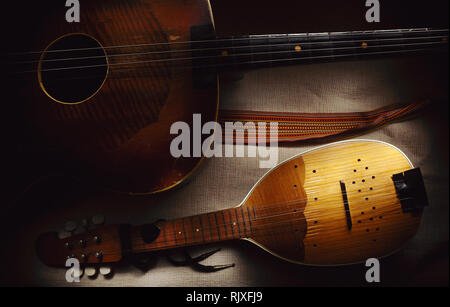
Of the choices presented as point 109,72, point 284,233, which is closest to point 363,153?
point 284,233

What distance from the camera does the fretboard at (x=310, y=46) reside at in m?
0.79

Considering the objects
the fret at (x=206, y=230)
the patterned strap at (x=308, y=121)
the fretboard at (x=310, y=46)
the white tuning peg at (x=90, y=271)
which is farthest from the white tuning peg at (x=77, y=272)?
the fretboard at (x=310, y=46)

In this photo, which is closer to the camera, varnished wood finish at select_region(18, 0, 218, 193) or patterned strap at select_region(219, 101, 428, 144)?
varnished wood finish at select_region(18, 0, 218, 193)

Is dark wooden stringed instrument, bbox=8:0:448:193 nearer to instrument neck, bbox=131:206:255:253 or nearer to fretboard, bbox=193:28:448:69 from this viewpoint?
fretboard, bbox=193:28:448:69

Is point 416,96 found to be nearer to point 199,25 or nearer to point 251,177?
point 251,177

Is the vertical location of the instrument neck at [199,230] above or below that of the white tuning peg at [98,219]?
below

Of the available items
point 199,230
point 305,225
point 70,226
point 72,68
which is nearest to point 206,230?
point 199,230

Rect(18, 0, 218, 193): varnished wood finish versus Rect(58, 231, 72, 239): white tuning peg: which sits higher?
Rect(18, 0, 218, 193): varnished wood finish

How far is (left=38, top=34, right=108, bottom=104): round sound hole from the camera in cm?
78

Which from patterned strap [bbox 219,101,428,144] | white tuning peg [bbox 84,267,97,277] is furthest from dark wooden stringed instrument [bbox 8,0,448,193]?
white tuning peg [bbox 84,267,97,277]

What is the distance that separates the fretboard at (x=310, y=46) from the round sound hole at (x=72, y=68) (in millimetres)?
257

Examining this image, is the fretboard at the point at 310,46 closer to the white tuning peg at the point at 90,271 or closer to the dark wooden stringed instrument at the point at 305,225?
the dark wooden stringed instrument at the point at 305,225

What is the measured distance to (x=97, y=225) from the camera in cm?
83

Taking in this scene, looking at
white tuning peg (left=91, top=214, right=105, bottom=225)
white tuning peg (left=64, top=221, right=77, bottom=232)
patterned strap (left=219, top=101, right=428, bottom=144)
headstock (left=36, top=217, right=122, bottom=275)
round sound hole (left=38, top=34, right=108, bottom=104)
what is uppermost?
round sound hole (left=38, top=34, right=108, bottom=104)
